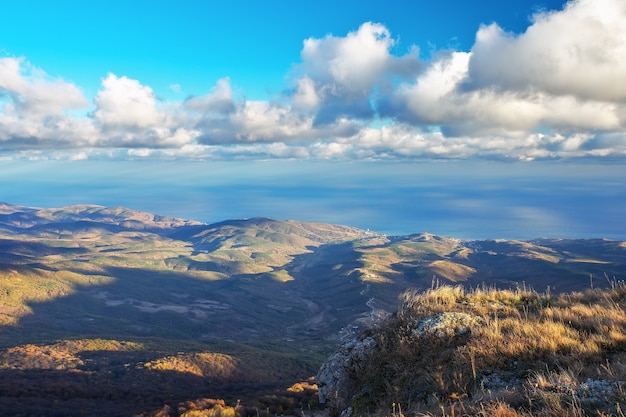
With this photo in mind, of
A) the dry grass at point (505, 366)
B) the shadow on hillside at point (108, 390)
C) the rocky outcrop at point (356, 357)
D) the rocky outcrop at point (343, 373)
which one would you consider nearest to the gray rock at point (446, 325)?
the rocky outcrop at point (356, 357)

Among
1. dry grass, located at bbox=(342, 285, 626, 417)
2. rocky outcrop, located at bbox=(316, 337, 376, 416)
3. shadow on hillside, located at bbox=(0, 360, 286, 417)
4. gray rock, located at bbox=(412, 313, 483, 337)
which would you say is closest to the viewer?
dry grass, located at bbox=(342, 285, 626, 417)

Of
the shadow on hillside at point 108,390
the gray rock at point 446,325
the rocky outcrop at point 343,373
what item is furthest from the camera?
the shadow on hillside at point 108,390

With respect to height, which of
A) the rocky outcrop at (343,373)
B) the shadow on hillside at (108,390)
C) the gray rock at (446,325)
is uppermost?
the gray rock at (446,325)

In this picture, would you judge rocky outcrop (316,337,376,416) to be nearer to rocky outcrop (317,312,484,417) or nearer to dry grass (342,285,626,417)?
rocky outcrop (317,312,484,417)

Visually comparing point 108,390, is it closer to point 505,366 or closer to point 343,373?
point 343,373

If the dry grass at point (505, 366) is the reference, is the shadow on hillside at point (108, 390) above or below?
below

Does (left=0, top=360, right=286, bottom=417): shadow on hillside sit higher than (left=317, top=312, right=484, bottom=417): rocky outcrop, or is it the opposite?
(left=317, top=312, right=484, bottom=417): rocky outcrop

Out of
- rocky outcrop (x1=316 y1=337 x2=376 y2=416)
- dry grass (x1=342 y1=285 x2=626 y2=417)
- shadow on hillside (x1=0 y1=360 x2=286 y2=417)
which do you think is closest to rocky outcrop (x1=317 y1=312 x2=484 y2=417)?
rocky outcrop (x1=316 y1=337 x2=376 y2=416)

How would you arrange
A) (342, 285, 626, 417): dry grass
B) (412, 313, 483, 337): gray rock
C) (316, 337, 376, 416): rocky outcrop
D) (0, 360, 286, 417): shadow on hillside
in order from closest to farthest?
1. (342, 285, 626, 417): dry grass
2. (412, 313, 483, 337): gray rock
3. (316, 337, 376, 416): rocky outcrop
4. (0, 360, 286, 417): shadow on hillside

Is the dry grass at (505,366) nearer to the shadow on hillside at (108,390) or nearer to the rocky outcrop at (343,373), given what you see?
the rocky outcrop at (343,373)
